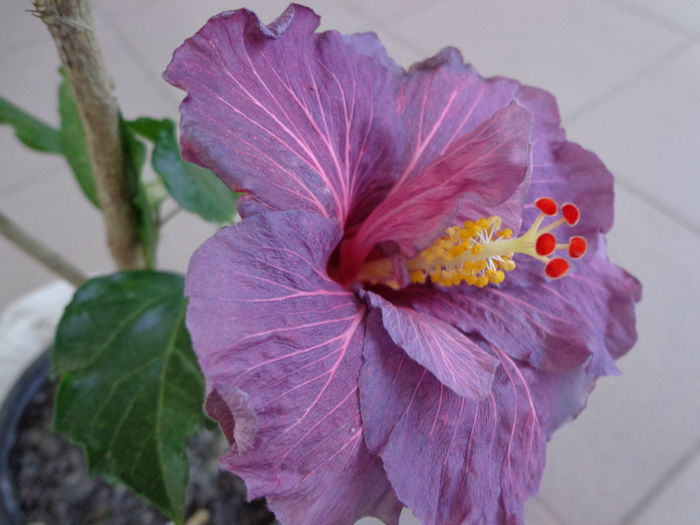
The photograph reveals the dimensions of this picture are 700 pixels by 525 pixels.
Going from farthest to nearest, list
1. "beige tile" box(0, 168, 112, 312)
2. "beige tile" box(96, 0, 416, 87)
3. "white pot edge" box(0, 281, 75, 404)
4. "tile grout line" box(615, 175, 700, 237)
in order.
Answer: "beige tile" box(96, 0, 416, 87) → "tile grout line" box(615, 175, 700, 237) → "beige tile" box(0, 168, 112, 312) → "white pot edge" box(0, 281, 75, 404)

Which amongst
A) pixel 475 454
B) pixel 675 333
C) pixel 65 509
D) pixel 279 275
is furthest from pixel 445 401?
pixel 675 333

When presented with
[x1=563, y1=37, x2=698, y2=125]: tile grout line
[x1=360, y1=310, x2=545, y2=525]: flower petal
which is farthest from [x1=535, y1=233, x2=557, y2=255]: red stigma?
[x1=563, y1=37, x2=698, y2=125]: tile grout line

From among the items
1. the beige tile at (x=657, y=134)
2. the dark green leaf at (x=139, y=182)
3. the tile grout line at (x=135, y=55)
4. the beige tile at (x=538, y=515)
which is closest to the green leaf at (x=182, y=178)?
the dark green leaf at (x=139, y=182)

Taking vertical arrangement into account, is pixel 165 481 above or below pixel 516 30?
below

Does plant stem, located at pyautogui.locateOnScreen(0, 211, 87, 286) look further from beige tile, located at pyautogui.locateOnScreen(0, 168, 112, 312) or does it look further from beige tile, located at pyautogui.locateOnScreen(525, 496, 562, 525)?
beige tile, located at pyautogui.locateOnScreen(525, 496, 562, 525)

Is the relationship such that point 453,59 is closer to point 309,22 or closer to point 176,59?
point 309,22

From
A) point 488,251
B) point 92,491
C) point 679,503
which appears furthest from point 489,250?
point 679,503

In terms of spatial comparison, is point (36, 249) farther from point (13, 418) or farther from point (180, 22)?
point (180, 22)
